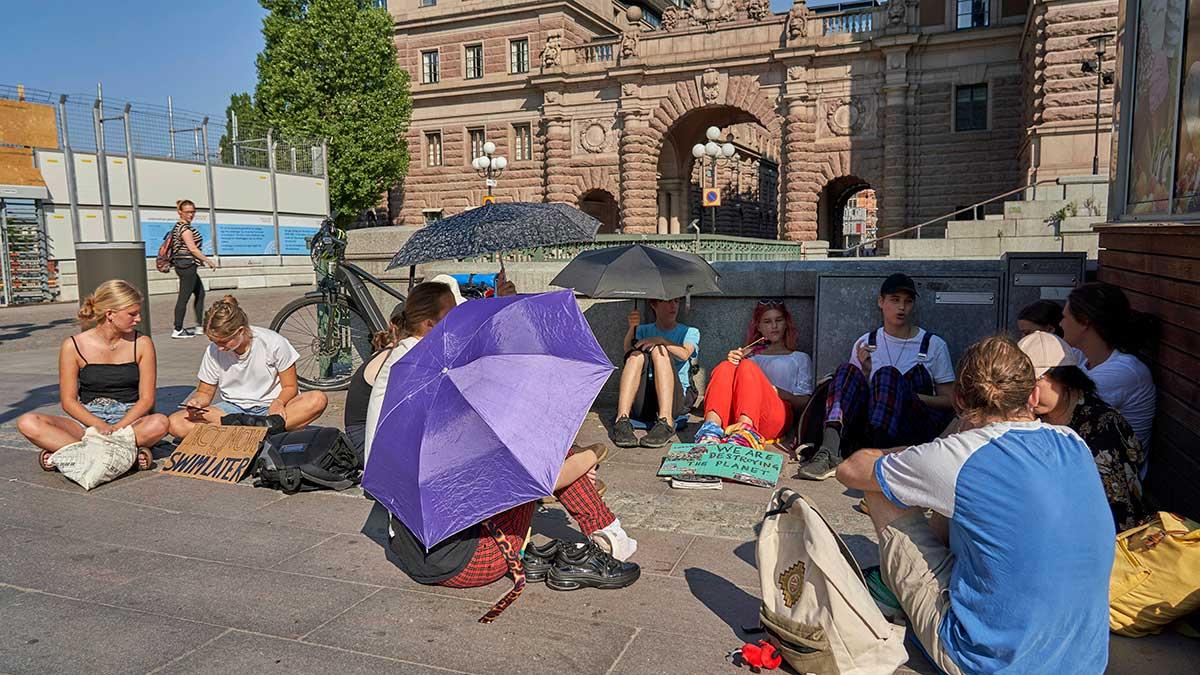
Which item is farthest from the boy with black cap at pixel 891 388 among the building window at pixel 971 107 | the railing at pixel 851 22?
the railing at pixel 851 22

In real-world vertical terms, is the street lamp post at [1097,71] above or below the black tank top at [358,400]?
above

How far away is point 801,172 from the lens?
1268 inches

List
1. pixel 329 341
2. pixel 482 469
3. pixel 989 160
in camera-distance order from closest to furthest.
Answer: pixel 482 469 < pixel 329 341 < pixel 989 160

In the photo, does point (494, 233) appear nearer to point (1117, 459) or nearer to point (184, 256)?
point (1117, 459)

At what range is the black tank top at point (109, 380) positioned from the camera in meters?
6.05

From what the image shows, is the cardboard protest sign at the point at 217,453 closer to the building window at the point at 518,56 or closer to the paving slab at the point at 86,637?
the paving slab at the point at 86,637

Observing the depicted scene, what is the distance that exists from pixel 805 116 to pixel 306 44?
67.6 feet

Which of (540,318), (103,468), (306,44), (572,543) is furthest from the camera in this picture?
(306,44)

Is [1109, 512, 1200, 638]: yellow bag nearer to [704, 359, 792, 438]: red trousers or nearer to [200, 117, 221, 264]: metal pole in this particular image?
[704, 359, 792, 438]: red trousers

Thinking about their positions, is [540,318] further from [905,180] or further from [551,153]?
[551,153]

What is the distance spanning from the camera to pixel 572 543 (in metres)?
4.09

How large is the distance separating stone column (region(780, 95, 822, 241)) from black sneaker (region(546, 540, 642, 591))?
95.4 ft

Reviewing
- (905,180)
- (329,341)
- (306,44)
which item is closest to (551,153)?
(306,44)

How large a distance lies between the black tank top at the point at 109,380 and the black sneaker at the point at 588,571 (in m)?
3.86
